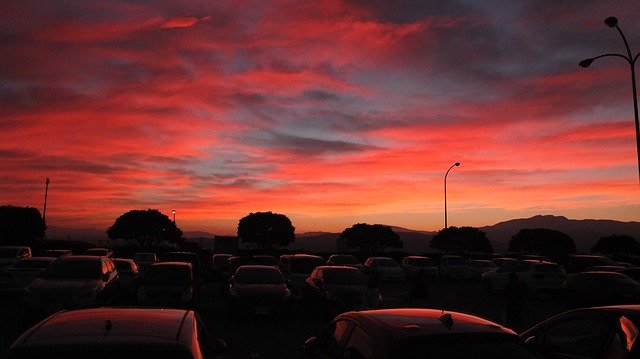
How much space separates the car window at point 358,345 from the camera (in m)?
4.48

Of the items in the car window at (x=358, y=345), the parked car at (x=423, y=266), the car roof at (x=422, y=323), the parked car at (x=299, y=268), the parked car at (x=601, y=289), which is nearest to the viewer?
the car roof at (x=422, y=323)

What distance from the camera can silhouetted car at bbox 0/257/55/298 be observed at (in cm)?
1911

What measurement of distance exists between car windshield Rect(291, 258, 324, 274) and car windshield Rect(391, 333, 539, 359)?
18.3 metres

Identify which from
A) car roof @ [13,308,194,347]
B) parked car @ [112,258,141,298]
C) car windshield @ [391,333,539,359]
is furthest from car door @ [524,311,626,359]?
parked car @ [112,258,141,298]

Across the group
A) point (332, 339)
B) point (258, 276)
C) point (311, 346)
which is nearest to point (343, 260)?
point (258, 276)

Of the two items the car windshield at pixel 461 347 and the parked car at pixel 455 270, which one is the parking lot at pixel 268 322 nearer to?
the car windshield at pixel 461 347

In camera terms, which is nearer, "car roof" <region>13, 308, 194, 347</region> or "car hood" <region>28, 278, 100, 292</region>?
"car roof" <region>13, 308, 194, 347</region>

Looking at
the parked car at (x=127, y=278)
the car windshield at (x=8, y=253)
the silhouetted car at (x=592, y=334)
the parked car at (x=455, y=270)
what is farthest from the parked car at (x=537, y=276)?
the car windshield at (x=8, y=253)

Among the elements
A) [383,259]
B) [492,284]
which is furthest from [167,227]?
[492,284]

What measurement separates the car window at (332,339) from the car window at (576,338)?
86.9 inches

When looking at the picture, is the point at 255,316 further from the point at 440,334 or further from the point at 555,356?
the point at 440,334

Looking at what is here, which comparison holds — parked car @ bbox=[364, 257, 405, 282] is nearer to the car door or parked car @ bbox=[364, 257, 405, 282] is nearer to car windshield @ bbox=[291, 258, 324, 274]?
car windshield @ bbox=[291, 258, 324, 274]

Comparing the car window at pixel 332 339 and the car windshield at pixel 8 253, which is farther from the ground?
the car windshield at pixel 8 253

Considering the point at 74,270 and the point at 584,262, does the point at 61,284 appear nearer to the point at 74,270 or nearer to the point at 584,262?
the point at 74,270
